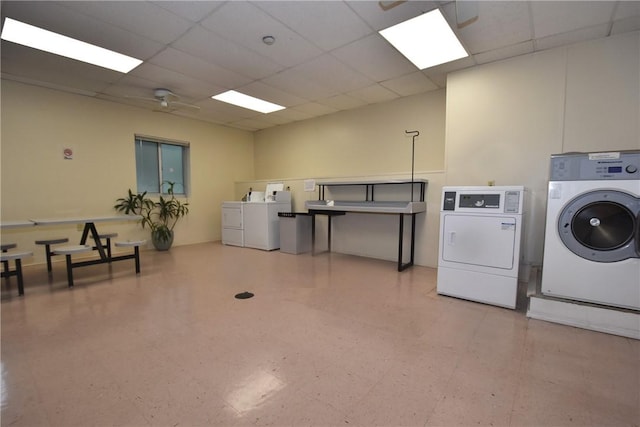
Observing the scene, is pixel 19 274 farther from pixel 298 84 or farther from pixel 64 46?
pixel 298 84

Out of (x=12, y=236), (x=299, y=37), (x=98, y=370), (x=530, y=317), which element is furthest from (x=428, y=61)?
(x=12, y=236)

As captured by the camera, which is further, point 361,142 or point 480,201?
point 361,142

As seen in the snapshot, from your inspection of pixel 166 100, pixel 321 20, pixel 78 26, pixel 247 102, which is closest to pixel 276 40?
pixel 321 20

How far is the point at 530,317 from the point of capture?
232cm

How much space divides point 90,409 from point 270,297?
1561 mm

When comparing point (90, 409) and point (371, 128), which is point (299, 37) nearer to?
point (371, 128)

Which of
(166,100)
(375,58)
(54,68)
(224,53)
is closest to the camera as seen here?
(224,53)

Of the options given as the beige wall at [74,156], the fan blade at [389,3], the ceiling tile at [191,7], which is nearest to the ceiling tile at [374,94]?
the fan blade at [389,3]

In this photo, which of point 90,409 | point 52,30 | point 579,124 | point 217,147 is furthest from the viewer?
point 217,147

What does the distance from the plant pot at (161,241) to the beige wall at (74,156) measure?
23 cm

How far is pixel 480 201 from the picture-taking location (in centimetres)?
260

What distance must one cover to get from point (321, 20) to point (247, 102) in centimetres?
263

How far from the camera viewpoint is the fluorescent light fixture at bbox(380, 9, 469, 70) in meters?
2.59

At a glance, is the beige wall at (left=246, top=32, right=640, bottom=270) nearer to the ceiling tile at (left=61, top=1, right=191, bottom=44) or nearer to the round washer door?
the round washer door
